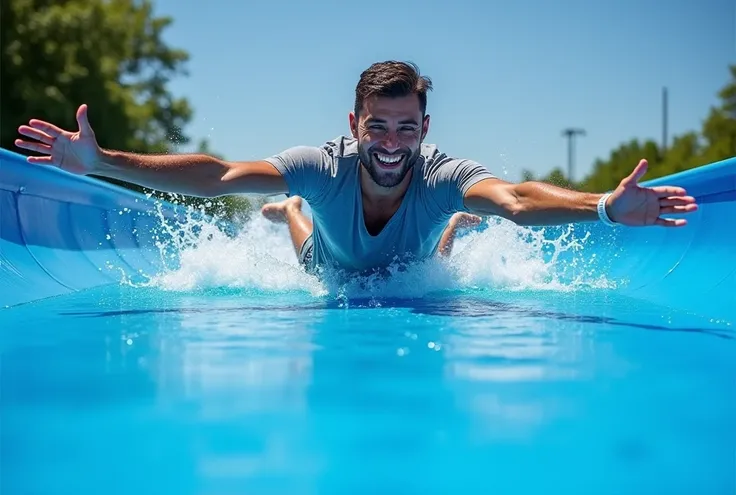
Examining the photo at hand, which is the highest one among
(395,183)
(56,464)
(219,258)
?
(395,183)

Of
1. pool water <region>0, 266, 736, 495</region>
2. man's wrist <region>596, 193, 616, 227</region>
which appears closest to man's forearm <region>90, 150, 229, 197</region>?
pool water <region>0, 266, 736, 495</region>

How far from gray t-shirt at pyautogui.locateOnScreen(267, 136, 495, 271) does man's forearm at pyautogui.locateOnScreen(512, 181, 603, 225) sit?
0.47 meters

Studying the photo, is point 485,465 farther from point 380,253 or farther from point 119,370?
point 380,253

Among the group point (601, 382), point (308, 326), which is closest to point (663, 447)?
point (601, 382)

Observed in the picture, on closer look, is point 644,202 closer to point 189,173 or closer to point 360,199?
point 360,199

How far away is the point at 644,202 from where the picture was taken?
2.78m

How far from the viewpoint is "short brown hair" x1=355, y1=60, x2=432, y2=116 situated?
13.0 feet

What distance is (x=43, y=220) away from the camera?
4.81 metres

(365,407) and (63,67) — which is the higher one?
(63,67)

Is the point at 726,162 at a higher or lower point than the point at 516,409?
higher

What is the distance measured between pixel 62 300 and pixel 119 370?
2.06 meters

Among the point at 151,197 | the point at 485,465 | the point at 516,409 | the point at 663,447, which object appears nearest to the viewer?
the point at 485,465

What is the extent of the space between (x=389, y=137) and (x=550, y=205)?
43.1 inches

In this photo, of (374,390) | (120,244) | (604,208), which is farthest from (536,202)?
(120,244)
